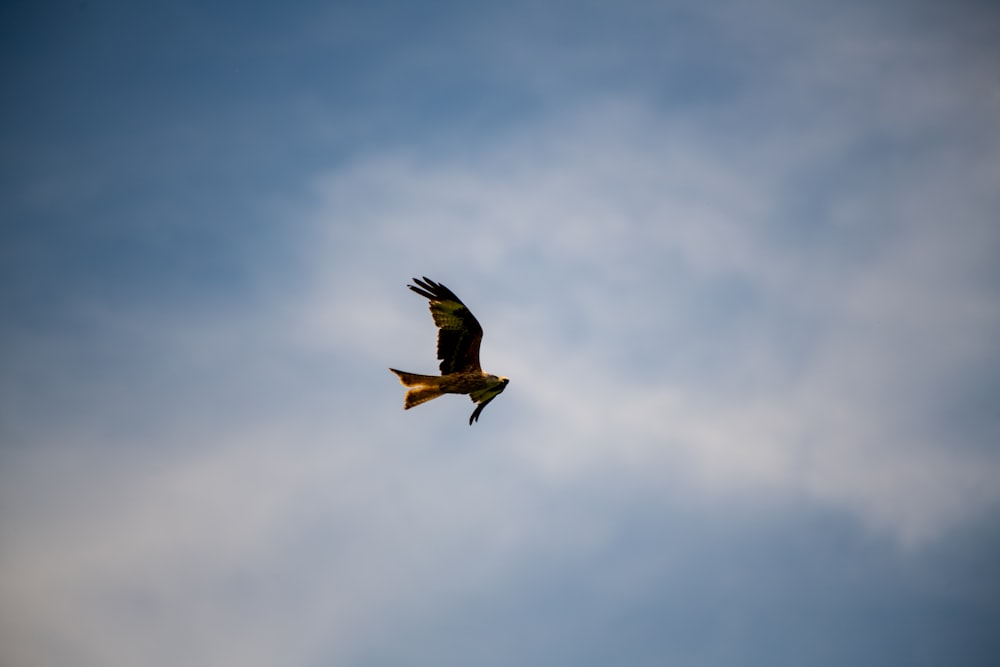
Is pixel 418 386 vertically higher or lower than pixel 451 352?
lower

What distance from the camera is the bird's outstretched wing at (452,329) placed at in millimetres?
11227

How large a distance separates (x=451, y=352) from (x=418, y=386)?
105 centimetres

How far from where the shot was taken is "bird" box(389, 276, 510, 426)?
11.1 m

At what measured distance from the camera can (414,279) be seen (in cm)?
1127

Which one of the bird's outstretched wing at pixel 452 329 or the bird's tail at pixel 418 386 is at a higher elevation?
the bird's outstretched wing at pixel 452 329

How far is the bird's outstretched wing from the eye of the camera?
11227mm

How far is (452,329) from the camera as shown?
11.3 meters

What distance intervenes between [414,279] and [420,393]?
2.51m

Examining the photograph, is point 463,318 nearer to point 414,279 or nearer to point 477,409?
point 414,279

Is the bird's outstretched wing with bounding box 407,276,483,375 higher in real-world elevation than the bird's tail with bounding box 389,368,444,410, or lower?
higher

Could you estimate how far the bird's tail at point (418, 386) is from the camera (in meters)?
11.0

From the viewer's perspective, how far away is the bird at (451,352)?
1113 centimetres

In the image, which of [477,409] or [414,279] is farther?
[477,409]

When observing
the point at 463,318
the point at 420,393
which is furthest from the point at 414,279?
the point at 420,393
